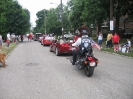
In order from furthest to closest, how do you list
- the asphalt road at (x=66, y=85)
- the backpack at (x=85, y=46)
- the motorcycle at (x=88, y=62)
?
the backpack at (x=85, y=46) → the motorcycle at (x=88, y=62) → the asphalt road at (x=66, y=85)

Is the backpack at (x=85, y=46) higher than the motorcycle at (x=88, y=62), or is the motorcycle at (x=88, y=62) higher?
the backpack at (x=85, y=46)

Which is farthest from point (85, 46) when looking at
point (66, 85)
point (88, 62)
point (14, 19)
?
point (14, 19)

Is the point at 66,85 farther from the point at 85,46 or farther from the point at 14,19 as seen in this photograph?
the point at 14,19

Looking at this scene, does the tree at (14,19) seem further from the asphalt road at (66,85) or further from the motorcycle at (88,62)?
the motorcycle at (88,62)

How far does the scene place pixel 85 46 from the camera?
332 inches

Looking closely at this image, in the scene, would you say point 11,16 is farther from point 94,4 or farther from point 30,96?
point 30,96

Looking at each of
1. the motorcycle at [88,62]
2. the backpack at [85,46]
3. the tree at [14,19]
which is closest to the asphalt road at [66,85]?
the motorcycle at [88,62]

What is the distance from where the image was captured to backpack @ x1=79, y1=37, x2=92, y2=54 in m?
8.42

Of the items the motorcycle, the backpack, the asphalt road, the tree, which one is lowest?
the asphalt road

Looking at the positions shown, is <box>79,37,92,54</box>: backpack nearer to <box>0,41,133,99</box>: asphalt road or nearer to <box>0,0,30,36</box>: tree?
<box>0,41,133,99</box>: asphalt road

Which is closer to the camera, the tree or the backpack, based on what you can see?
the backpack

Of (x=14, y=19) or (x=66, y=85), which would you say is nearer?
(x=66, y=85)

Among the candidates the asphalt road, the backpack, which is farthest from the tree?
the backpack

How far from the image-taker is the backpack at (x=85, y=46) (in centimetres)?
842
